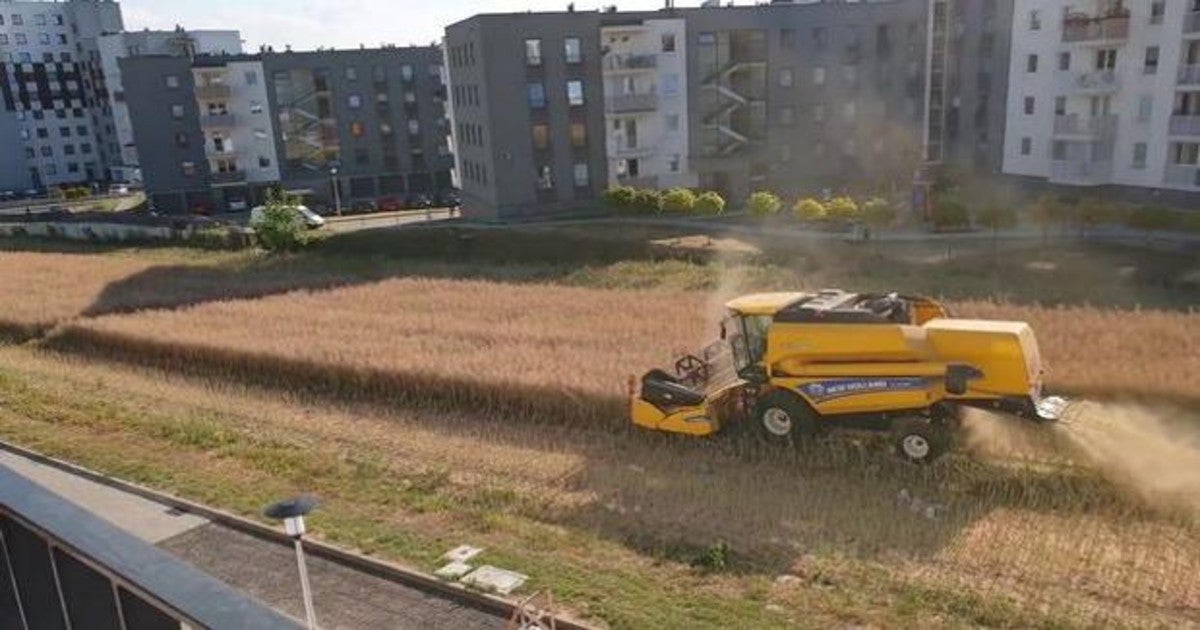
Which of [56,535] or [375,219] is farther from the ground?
[56,535]

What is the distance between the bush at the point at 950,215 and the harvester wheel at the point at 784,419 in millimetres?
28436

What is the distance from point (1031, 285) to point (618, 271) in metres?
15.4

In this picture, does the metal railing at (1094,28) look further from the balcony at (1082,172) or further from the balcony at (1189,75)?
the balcony at (1082,172)

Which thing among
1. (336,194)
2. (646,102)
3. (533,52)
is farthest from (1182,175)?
(336,194)

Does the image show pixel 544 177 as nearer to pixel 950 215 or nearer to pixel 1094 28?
pixel 950 215

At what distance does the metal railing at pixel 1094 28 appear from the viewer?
41750 mm

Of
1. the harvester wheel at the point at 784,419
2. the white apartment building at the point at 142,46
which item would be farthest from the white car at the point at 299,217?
the harvester wheel at the point at 784,419

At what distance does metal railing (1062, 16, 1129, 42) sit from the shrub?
1451cm

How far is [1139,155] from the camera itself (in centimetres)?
4259

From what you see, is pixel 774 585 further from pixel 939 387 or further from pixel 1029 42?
pixel 1029 42

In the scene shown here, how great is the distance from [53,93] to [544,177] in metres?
80.6

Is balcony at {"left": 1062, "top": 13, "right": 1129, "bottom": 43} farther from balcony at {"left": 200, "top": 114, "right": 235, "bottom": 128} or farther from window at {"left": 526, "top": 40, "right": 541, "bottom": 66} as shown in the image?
balcony at {"left": 200, "top": 114, "right": 235, "bottom": 128}

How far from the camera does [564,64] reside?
50.8 metres

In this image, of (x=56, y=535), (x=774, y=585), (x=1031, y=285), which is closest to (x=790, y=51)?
(x=1031, y=285)
